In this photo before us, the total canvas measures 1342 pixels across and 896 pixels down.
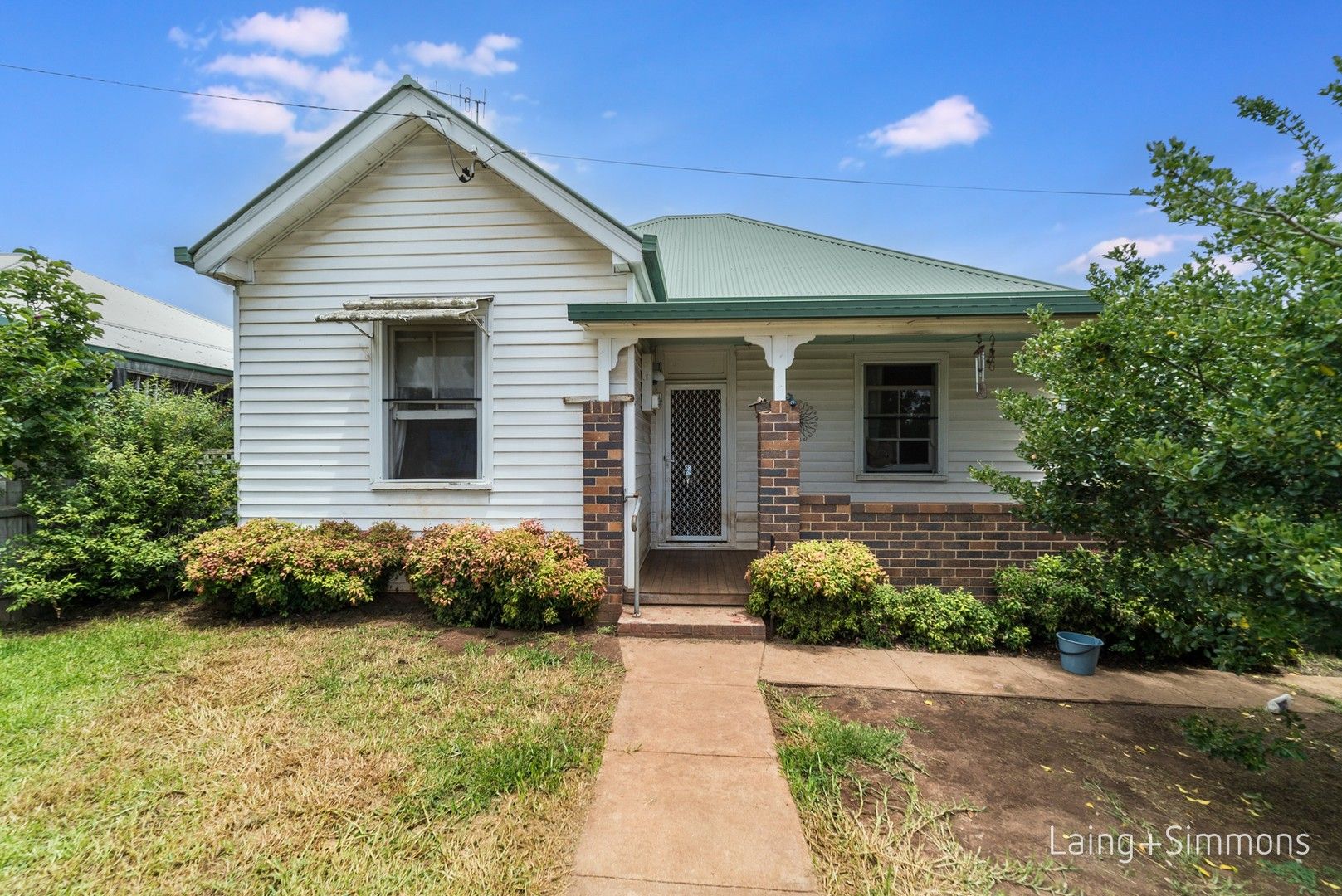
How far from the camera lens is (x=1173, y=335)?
2.95m

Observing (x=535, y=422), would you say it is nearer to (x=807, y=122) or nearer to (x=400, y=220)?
(x=400, y=220)

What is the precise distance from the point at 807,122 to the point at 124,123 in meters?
10.9

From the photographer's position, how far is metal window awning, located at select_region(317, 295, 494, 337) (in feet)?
17.2

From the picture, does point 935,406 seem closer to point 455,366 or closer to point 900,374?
point 900,374

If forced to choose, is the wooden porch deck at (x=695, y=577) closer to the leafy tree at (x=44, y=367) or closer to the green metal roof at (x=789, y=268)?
the green metal roof at (x=789, y=268)

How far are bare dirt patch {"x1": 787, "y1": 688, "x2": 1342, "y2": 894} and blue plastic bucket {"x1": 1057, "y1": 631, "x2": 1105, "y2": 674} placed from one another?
1.61ft

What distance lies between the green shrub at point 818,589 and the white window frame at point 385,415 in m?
2.97

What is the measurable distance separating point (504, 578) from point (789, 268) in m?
6.26

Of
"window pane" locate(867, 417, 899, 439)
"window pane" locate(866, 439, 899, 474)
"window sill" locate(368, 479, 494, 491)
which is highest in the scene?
"window pane" locate(867, 417, 899, 439)

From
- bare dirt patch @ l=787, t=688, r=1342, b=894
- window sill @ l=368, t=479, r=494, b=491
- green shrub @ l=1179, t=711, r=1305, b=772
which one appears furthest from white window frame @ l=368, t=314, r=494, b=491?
green shrub @ l=1179, t=711, r=1305, b=772

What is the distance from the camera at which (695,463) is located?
7367 millimetres

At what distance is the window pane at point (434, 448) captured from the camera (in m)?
5.73

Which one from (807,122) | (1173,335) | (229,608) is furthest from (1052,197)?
(229,608)

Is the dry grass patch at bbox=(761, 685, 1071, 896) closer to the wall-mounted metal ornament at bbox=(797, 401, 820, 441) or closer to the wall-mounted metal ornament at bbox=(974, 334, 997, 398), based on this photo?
the wall-mounted metal ornament at bbox=(974, 334, 997, 398)
